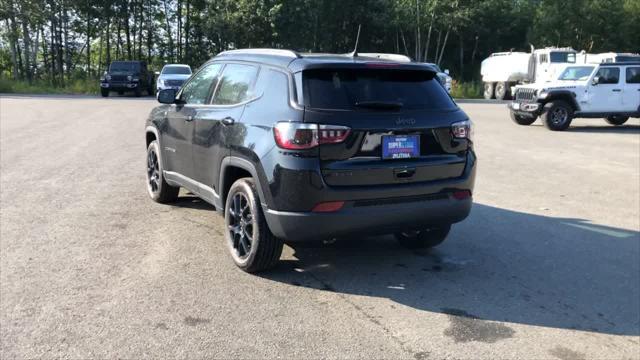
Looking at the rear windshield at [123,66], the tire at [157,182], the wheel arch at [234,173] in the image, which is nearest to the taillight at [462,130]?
the wheel arch at [234,173]

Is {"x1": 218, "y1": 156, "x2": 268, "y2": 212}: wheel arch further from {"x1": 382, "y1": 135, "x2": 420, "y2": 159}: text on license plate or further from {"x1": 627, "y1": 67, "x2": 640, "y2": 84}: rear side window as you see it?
{"x1": 627, "y1": 67, "x2": 640, "y2": 84}: rear side window

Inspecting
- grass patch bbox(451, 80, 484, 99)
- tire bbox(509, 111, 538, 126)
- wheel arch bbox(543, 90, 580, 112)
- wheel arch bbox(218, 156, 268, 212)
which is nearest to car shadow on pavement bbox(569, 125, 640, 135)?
wheel arch bbox(543, 90, 580, 112)

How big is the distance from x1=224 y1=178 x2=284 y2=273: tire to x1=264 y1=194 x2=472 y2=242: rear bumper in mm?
198

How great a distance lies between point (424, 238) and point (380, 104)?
159 centimetres

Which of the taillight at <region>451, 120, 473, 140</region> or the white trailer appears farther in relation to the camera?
the white trailer

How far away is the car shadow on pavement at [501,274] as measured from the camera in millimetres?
4305

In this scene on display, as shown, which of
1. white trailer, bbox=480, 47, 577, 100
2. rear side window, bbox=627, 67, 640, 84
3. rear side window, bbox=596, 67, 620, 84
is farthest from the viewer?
white trailer, bbox=480, 47, 577, 100

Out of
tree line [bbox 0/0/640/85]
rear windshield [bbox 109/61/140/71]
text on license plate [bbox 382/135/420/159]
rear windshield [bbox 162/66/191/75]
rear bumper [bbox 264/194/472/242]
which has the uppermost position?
tree line [bbox 0/0/640/85]

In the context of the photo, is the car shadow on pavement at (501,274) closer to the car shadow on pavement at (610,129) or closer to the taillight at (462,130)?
the taillight at (462,130)

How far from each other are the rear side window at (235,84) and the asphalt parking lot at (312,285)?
137 centimetres

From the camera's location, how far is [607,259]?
18.1ft

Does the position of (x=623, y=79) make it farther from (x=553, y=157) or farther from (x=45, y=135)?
(x=45, y=135)

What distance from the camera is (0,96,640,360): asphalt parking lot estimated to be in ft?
12.3

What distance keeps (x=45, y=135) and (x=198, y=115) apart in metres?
9.07
